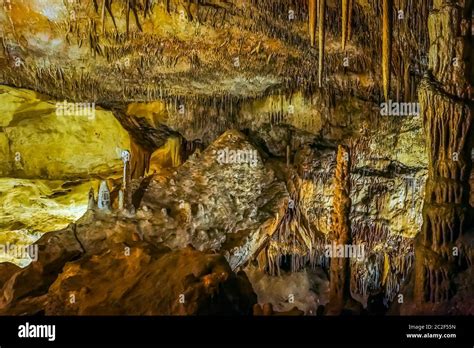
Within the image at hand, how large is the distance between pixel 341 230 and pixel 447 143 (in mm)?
2055

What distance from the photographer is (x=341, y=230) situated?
249 inches

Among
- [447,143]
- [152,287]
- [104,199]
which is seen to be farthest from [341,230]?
[104,199]

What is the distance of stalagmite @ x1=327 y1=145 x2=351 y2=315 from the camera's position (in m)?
6.16

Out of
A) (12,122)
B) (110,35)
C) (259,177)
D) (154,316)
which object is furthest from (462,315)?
(12,122)

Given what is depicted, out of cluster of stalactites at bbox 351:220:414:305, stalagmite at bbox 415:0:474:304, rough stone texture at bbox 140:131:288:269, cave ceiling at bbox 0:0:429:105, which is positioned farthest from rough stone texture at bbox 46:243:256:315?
cluster of stalactites at bbox 351:220:414:305

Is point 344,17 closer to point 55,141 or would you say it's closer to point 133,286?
point 133,286

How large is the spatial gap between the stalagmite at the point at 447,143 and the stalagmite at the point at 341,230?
4.73 ft

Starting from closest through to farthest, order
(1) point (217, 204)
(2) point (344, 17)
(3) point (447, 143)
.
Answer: (3) point (447, 143)
(2) point (344, 17)
(1) point (217, 204)

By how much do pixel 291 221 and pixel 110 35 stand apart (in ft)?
14.6

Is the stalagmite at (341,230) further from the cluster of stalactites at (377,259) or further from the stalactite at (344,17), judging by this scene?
the cluster of stalactites at (377,259)

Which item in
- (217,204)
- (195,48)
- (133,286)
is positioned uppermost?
(195,48)

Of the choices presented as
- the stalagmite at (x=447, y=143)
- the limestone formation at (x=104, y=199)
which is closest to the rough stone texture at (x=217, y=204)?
the limestone formation at (x=104, y=199)

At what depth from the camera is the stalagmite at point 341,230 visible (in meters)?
6.16

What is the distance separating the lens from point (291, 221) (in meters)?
8.68
